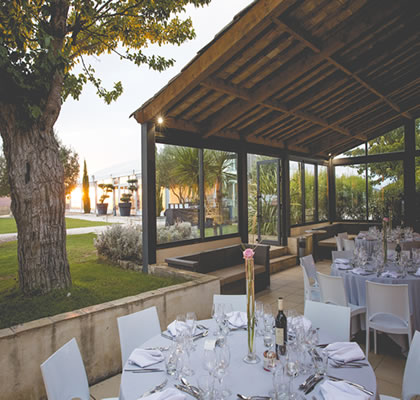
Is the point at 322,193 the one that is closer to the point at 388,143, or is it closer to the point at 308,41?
the point at 388,143

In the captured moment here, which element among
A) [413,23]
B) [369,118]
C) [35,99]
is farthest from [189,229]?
[369,118]

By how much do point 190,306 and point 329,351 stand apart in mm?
2367

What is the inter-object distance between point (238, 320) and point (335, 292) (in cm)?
179

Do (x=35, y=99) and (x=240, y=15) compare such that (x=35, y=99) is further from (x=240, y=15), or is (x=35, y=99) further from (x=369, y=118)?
(x=369, y=118)

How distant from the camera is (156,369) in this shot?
1796 millimetres

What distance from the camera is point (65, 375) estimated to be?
6.16 feet

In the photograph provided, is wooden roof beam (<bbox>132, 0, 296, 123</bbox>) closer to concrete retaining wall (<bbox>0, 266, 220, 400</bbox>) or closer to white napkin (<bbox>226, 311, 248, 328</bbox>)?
concrete retaining wall (<bbox>0, 266, 220, 400</bbox>)

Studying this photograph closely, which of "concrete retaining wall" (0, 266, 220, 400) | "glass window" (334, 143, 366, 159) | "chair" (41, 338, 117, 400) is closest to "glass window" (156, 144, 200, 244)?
"concrete retaining wall" (0, 266, 220, 400)

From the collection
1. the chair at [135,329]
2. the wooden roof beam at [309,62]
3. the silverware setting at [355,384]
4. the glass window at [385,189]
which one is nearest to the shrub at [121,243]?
the wooden roof beam at [309,62]

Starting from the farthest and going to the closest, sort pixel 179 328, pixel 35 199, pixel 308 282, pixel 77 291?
pixel 308 282 < pixel 77 291 < pixel 35 199 < pixel 179 328

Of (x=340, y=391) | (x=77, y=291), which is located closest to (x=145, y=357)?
(x=340, y=391)

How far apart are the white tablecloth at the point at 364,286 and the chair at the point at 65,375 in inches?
132

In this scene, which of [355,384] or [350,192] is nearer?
[355,384]

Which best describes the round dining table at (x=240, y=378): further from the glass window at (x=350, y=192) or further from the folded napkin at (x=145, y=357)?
the glass window at (x=350, y=192)
